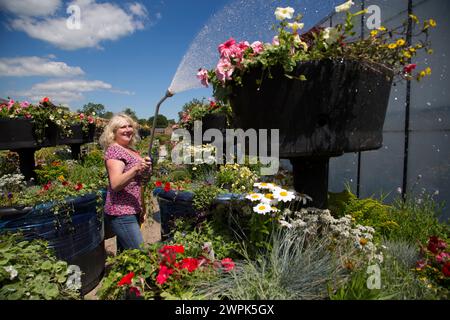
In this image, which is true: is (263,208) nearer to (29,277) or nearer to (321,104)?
(321,104)

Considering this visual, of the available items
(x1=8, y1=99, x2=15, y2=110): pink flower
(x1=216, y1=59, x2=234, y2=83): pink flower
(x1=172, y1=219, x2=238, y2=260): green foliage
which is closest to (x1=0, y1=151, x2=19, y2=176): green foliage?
(x1=8, y1=99, x2=15, y2=110): pink flower

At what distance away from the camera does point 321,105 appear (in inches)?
50.5

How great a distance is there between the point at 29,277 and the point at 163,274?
2.37ft

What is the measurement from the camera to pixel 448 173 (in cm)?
266

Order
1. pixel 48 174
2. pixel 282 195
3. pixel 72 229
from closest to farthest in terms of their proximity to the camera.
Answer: pixel 282 195, pixel 72 229, pixel 48 174

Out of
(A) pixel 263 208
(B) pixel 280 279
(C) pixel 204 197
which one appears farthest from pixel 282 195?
(C) pixel 204 197

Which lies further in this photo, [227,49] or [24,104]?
[24,104]

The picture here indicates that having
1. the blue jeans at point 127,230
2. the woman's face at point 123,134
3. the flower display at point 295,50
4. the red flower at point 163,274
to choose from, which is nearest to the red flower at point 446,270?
the flower display at point 295,50

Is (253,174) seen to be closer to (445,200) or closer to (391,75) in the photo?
(391,75)

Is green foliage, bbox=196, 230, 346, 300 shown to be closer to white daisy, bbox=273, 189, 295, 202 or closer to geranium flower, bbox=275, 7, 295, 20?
white daisy, bbox=273, 189, 295, 202

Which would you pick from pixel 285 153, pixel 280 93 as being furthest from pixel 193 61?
pixel 285 153

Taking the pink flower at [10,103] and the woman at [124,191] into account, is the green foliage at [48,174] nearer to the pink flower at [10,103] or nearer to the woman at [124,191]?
the pink flower at [10,103]

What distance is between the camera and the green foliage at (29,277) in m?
1.31

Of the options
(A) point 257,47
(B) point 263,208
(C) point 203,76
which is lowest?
(B) point 263,208
